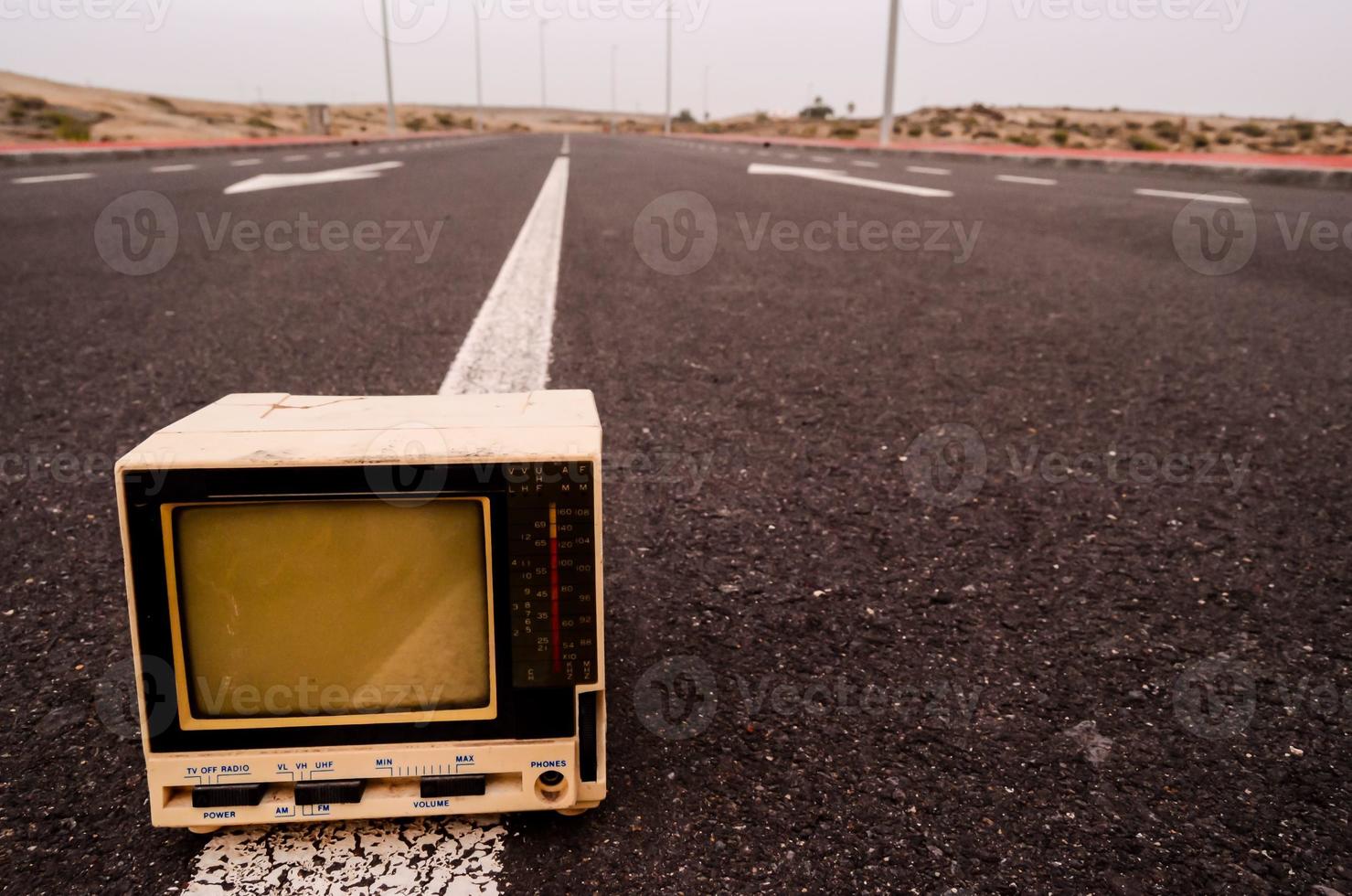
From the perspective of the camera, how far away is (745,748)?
1123mm

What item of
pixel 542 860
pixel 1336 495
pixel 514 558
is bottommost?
pixel 542 860

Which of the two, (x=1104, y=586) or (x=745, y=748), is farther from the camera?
(x=1104, y=586)

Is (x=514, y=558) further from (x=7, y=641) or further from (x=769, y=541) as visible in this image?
(x=7, y=641)

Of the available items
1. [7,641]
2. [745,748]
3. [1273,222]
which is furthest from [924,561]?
[1273,222]

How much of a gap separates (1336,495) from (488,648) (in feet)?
5.91

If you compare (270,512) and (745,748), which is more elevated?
(270,512)

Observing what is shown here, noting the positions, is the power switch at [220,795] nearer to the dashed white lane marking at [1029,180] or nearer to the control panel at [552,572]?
the control panel at [552,572]

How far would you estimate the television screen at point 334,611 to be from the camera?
0.93 meters
